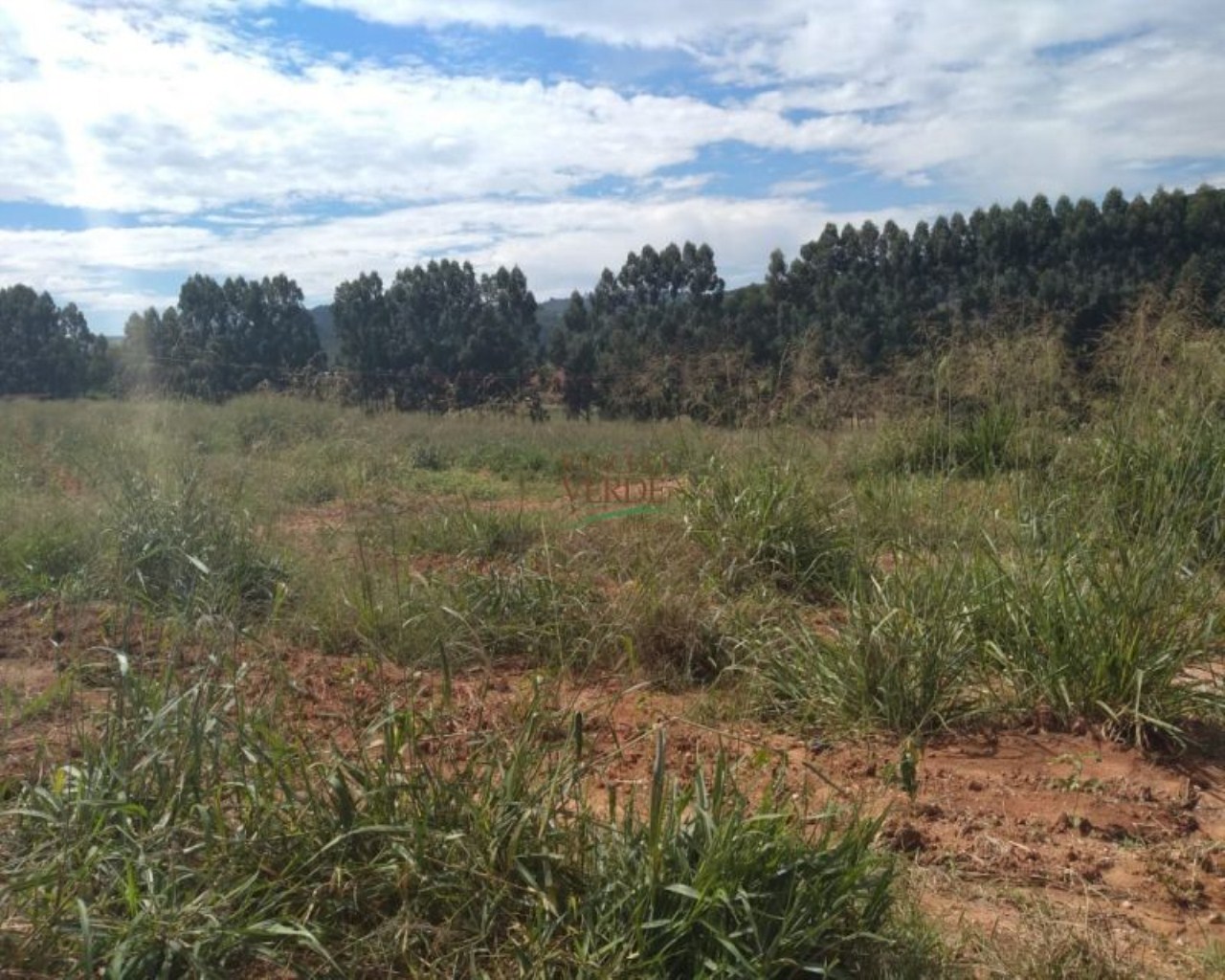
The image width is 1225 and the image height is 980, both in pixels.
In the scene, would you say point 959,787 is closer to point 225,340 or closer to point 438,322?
point 225,340

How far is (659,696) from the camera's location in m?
4.07

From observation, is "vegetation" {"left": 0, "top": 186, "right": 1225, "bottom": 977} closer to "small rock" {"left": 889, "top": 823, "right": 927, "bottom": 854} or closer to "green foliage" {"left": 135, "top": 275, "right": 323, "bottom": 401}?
"small rock" {"left": 889, "top": 823, "right": 927, "bottom": 854}

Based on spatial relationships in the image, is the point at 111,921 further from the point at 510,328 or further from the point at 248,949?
the point at 510,328

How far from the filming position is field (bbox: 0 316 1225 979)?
221 centimetres

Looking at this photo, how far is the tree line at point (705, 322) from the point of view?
21.9 feet

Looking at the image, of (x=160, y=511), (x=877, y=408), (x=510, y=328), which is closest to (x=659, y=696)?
(x=160, y=511)

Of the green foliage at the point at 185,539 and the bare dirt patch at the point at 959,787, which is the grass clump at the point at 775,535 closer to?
the bare dirt patch at the point at 959,787

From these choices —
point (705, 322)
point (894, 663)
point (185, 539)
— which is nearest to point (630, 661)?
point (894, 663)

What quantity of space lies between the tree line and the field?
54 cm

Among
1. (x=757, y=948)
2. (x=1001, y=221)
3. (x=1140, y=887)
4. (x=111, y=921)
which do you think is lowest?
(x=1140, y=887)

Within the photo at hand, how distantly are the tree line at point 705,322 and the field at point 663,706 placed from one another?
0.54 m

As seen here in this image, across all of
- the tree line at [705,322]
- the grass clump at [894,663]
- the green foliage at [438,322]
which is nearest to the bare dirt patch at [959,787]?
the grass clump at [894,663]

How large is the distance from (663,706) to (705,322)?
7810mm

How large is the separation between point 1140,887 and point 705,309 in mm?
10020
